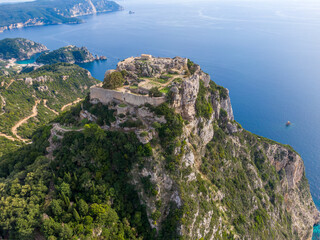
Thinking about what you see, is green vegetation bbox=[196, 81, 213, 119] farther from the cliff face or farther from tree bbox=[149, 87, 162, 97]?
tree bbox=[149, 87, 162, 97]

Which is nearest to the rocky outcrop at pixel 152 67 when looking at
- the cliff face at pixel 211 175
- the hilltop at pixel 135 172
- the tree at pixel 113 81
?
the cliff face at pixel 211 175

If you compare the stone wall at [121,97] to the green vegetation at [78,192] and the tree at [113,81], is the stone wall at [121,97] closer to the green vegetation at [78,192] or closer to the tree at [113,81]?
the tree at [113,81]

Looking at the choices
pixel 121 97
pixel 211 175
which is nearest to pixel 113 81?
pixel 121 97

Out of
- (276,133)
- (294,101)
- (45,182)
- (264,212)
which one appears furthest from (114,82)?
(294,101)

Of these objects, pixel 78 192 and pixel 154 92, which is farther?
pixel 154 92

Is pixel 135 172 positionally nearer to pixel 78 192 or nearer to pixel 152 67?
pixel 78 192

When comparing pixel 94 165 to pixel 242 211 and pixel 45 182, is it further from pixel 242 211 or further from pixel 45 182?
pixel 242 211
